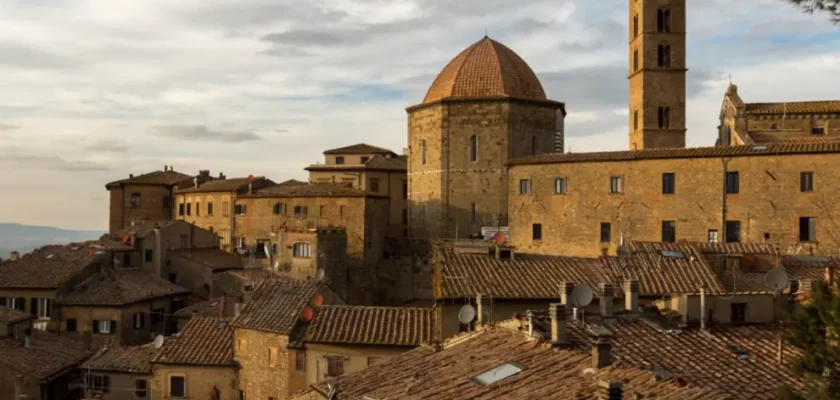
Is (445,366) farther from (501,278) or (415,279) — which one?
(415,279)

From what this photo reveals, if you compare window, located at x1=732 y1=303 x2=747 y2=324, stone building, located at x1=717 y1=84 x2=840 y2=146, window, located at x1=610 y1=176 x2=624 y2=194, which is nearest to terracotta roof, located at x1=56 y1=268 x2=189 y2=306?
window, located at x1=610 y1=176 x2=624 y2=194

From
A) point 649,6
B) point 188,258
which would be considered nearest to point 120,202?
point 188,258

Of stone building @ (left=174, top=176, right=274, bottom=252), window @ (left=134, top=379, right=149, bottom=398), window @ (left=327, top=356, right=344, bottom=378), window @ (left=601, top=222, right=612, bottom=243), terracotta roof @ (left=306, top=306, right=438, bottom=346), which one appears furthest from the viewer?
stone building @ (left=174, top=176, right=274, bottom=252)

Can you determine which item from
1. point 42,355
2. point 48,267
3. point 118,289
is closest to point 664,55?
point 118,289

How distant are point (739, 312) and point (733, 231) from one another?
63.2ft

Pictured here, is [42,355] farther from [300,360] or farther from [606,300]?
[606,300]

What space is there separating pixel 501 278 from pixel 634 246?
20.0 ft

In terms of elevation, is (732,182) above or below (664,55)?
below

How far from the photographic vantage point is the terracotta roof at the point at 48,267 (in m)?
42.2

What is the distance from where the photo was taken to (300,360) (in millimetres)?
27797

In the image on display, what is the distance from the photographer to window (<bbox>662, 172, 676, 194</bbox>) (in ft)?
128

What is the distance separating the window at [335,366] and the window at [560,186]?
724 inches

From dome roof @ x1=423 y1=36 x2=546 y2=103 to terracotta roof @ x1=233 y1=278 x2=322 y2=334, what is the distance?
21122mm

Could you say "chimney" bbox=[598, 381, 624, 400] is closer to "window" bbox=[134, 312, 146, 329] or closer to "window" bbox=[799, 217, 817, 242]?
"window" bbox=[799, 217, 817, 242]
